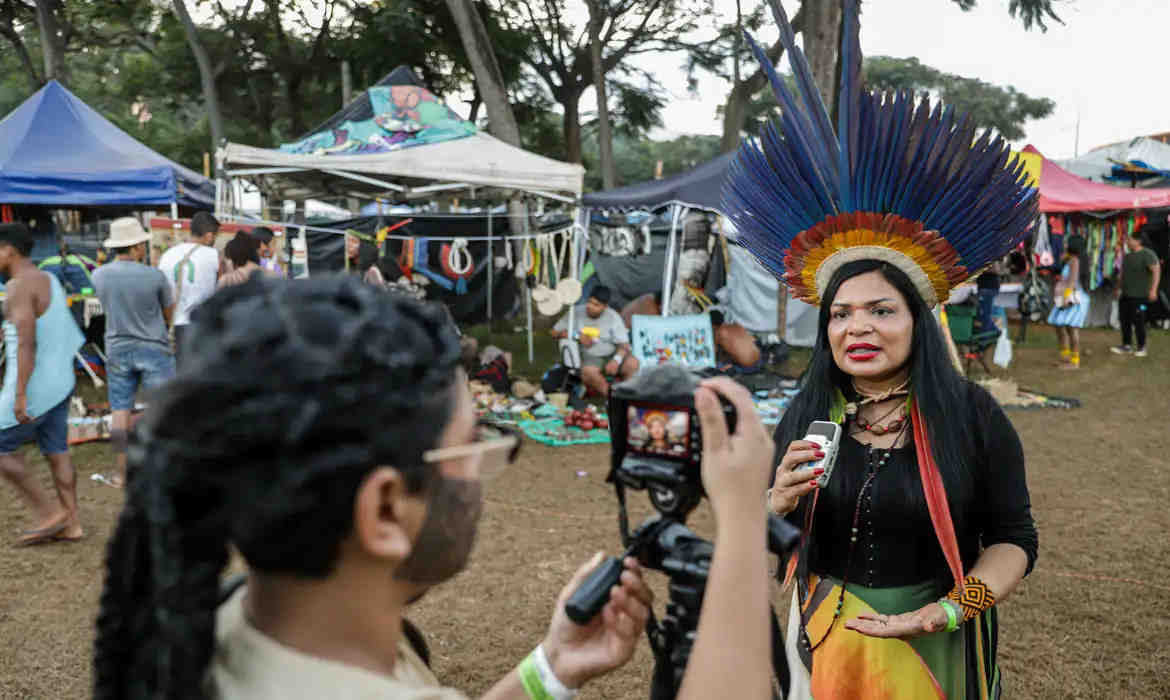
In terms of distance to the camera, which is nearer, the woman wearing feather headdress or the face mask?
the face mask

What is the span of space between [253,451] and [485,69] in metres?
12.1

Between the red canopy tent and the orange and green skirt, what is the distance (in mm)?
12632

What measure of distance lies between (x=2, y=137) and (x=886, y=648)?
33.3 ft

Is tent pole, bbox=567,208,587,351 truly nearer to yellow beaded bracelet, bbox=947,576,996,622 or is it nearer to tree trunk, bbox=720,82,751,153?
yellow beaded bracelet, bbox=947,576,996,622

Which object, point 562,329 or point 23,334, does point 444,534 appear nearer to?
point 23,334

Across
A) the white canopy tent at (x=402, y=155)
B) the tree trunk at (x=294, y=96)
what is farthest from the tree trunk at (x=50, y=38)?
the white canopy tent at (x=402, y=155)

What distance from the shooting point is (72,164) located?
8.37 meters

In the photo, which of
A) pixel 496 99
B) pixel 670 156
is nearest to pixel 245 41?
pixel 496 99

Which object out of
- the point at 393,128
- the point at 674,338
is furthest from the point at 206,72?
the point at 674,338

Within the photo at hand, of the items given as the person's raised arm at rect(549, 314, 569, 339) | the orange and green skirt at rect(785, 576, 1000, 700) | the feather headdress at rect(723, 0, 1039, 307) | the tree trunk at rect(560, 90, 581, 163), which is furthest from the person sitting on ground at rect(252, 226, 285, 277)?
the tree trunk at rect(560, 90, 581, 163)

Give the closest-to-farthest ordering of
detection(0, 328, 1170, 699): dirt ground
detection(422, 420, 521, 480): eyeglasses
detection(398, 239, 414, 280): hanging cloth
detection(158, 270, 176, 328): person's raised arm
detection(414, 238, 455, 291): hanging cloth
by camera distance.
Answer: detection(422, 420, 521, 480): eyeglasses < detection(0, 328, 1170, 699): dirt ground < detection(158, 270, 176, 328): person's raised arm < detection(398, 239, 414, 280): hanging cloth < detection(414, 238, 455, 291): hanging cloth

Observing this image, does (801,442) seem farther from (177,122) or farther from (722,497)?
(177,122)

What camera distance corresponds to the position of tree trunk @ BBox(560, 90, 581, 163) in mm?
17859

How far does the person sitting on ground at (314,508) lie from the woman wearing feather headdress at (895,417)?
3.07 feet
